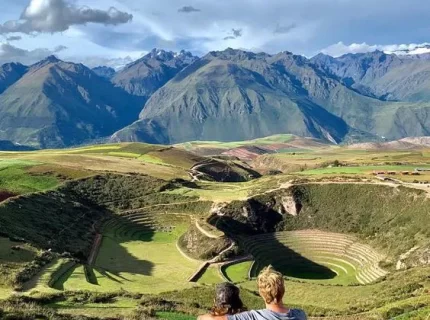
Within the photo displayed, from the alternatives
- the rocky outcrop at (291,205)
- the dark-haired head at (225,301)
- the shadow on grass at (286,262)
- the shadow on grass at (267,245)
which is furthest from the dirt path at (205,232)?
the dark-haired head at (225,301)

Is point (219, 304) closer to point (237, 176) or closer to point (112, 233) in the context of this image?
point (112, 233)

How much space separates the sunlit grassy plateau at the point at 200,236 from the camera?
48281mm

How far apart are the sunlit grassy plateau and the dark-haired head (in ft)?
80.0

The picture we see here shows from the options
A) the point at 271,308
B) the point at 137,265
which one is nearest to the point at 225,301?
the point at 271,308

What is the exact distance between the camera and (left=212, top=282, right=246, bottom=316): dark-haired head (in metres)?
9.80

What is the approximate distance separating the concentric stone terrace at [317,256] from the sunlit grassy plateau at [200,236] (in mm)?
262

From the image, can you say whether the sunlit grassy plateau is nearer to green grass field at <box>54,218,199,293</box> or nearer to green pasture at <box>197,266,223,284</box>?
green pasture at <box>197,266,223,284</box>

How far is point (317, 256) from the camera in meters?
87.8

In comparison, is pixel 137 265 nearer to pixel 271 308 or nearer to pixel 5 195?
pixel 5 195

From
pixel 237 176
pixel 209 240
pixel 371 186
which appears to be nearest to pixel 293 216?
pixel 371 186

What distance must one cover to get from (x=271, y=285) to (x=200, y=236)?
239 feet

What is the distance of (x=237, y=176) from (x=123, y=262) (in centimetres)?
10502

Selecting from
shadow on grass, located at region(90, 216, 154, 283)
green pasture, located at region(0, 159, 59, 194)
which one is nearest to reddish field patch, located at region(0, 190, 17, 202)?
green pasture, located at region(0, 159, 59, 194)

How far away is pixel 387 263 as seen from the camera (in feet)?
246
